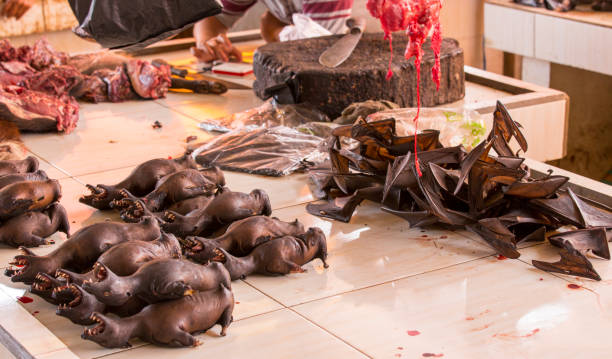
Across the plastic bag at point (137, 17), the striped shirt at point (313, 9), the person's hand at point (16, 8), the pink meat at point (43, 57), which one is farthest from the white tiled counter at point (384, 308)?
the person's hand at point (16, 8)

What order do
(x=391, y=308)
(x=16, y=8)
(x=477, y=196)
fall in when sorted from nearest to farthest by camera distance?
(x=391, y=308), (x=477, y=196), (x=16, y=8)

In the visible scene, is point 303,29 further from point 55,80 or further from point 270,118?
point 55,80

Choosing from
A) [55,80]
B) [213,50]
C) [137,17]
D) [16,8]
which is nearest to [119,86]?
[55,80]

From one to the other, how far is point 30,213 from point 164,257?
Answer: 1.41 ft

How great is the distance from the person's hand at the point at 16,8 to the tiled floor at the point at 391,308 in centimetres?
374

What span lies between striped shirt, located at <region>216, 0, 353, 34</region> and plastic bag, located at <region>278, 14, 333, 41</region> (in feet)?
0.31

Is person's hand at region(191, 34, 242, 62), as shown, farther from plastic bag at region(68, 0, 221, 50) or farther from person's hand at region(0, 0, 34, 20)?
person's hand at region(0, 0, 34, 20)

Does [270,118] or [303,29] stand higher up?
[303,29]

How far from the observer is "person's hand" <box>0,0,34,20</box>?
204 inches

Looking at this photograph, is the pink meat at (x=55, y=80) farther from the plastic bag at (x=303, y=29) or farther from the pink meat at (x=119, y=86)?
the plastic bag at (x=303, y=29)

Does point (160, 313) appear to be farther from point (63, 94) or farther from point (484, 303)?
point (63, 94)

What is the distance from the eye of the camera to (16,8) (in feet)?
17.1

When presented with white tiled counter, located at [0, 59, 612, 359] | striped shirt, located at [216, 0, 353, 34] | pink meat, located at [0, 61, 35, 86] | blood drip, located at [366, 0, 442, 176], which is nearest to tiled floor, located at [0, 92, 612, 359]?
white tiled counter, located at [0, 59, 612, 359]

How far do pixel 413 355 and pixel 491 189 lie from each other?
0.59m
